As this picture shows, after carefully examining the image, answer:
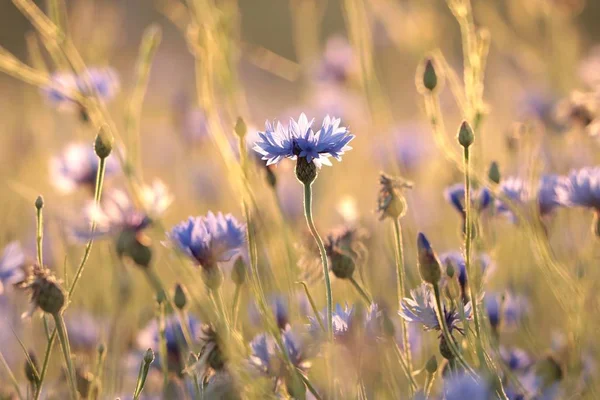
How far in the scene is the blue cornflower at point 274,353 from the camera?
0.76 meters

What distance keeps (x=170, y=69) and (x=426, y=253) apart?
4628 millimetres

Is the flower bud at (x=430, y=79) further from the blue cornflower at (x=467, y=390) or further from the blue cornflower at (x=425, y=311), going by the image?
the blue cornflower at (x=467, y=390)

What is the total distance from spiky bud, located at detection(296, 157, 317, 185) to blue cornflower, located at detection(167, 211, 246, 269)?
0.46 ft

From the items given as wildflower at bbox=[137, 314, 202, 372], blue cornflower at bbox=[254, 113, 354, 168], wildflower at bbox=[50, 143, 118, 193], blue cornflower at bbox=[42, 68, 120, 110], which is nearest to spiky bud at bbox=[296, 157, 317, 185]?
blue cornflower at bbox=[254, 113, 354, 168]

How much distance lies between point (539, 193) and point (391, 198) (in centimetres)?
31

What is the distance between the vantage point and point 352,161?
8.00ft

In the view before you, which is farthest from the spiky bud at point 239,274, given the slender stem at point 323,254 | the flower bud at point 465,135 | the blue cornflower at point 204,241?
the flower bud at point 465,135

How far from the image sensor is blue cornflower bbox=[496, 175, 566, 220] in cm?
101

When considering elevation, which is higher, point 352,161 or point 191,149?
point 352,161

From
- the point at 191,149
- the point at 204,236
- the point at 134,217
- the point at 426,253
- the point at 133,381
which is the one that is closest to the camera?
the point at 426,253

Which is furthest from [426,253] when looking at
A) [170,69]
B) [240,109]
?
[170,69]

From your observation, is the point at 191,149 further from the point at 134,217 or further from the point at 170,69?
the point at 170,69

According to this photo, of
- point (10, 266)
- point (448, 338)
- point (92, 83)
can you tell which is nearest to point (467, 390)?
point (448, 338)

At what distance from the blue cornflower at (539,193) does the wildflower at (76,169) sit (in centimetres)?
78
